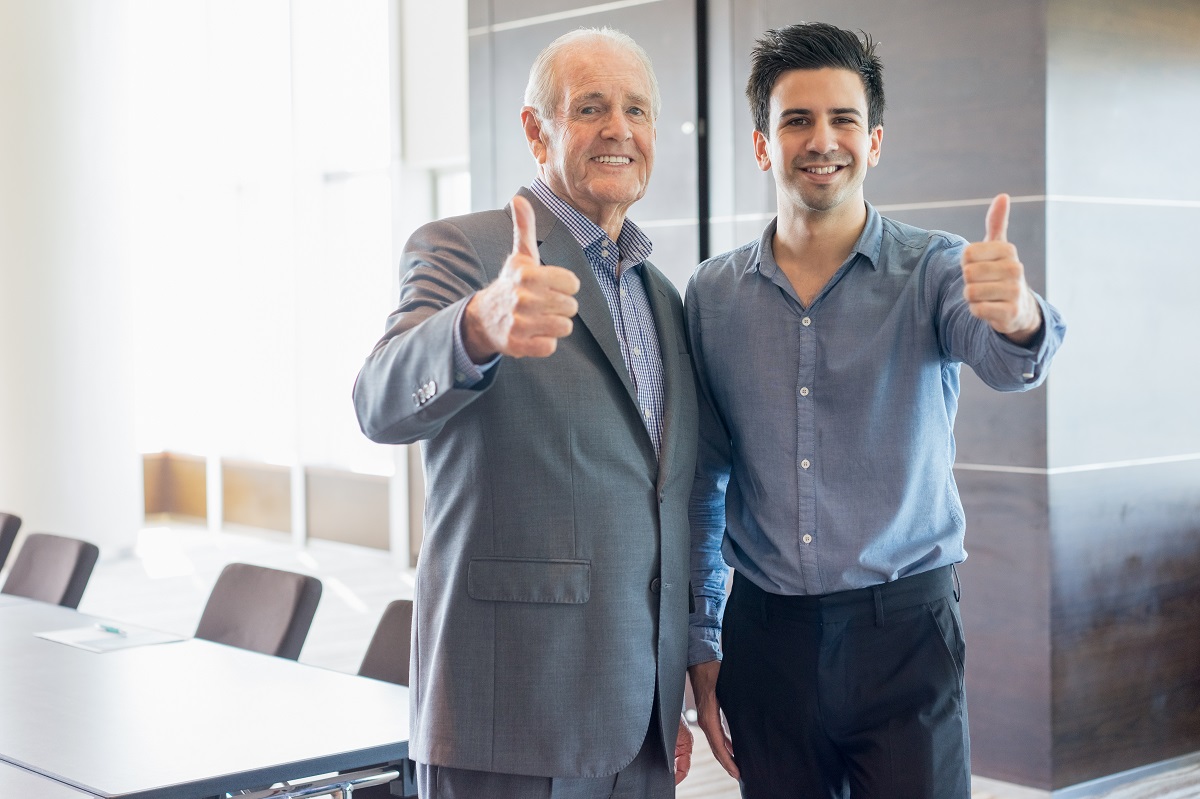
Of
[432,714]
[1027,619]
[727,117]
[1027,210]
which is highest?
[727,117]

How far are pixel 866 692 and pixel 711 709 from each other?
1.09ft

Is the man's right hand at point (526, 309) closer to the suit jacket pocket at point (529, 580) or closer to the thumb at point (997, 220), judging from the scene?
the suit jacket pocket at point (529, 580)

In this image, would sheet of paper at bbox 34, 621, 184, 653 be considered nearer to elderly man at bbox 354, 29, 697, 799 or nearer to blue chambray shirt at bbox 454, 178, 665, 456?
elderly man at bbox 354, 29, 697, 799

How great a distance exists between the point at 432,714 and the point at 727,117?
12.3 ft

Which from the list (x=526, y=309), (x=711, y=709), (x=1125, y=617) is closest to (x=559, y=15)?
(x=1125, y=617)

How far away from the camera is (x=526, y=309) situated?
1.67 meters

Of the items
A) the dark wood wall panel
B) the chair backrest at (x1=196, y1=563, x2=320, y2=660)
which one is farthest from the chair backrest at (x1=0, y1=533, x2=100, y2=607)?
the dark wood wall panel

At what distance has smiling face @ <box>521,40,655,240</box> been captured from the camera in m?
2.22

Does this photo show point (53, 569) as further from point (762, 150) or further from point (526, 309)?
point (526, 309)

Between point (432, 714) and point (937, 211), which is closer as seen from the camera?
point (432, 714)

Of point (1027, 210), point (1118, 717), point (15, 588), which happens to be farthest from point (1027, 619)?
point (15, 588)

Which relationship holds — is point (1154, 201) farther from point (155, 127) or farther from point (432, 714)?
point (155, 127)

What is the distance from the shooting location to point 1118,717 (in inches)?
186

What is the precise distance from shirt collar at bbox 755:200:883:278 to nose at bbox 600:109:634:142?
40cm
